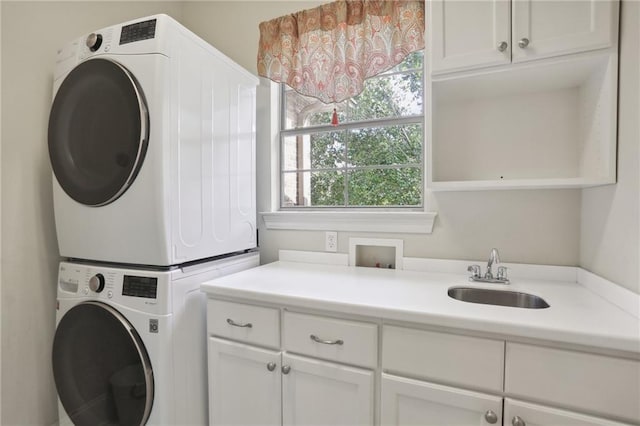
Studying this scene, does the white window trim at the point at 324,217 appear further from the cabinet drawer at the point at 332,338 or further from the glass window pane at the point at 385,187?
the cabinet drawer at the point at 332,338

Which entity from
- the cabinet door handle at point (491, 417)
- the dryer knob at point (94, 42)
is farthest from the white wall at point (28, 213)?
the cabinet door handle at point (491, 417)

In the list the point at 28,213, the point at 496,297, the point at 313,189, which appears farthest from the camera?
the point at 313,189

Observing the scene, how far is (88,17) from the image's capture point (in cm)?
170

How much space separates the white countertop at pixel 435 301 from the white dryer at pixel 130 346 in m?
0.16

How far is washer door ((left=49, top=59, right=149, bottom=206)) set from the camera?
122cm

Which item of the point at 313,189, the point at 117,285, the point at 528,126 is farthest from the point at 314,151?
the point at 117,285

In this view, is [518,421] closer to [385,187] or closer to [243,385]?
[243,385]

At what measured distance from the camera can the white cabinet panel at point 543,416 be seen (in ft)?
2.75

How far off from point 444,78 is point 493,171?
1.78ft

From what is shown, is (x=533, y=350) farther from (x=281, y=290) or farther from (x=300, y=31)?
(x=300, y=31)

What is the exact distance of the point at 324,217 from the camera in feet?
6.03

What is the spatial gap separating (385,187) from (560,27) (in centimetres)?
102

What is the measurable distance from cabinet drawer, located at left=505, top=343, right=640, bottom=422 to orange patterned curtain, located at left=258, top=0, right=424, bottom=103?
1435 mm

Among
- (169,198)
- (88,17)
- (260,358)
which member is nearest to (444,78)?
(169,198)
